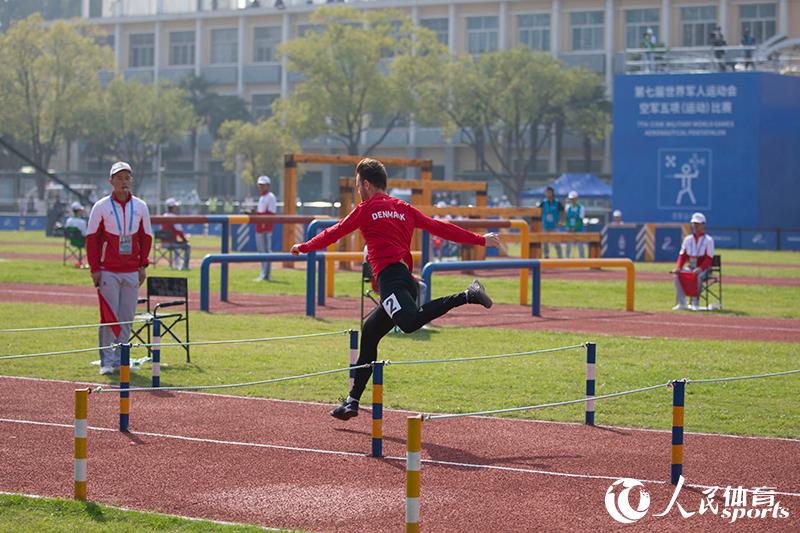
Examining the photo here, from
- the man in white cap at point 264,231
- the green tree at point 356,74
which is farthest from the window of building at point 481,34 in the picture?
the man in white cap at point 264,231

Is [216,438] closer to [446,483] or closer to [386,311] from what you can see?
[386,311]

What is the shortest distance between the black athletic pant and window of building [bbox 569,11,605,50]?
75.4 meters

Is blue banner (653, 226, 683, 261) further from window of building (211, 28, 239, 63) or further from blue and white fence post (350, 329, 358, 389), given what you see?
window of building (211, 28, 239, 63)

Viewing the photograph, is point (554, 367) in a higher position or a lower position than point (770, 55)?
lower

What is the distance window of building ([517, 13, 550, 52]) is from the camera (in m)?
85.5

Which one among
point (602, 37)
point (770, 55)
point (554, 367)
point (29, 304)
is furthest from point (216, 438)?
point (602, 37)

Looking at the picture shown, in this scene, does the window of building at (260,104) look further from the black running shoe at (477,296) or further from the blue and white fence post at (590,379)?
the black running shoe at (477,296)

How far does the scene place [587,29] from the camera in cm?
8444

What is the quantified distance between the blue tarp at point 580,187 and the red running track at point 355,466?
53530 millimetres

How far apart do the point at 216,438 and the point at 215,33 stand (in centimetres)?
8859

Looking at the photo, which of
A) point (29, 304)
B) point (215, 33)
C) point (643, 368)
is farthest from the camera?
point (215, 33)

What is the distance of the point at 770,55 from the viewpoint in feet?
178

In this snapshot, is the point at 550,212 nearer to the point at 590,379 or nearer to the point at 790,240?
the point at 790,240

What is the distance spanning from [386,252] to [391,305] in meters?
0.46
